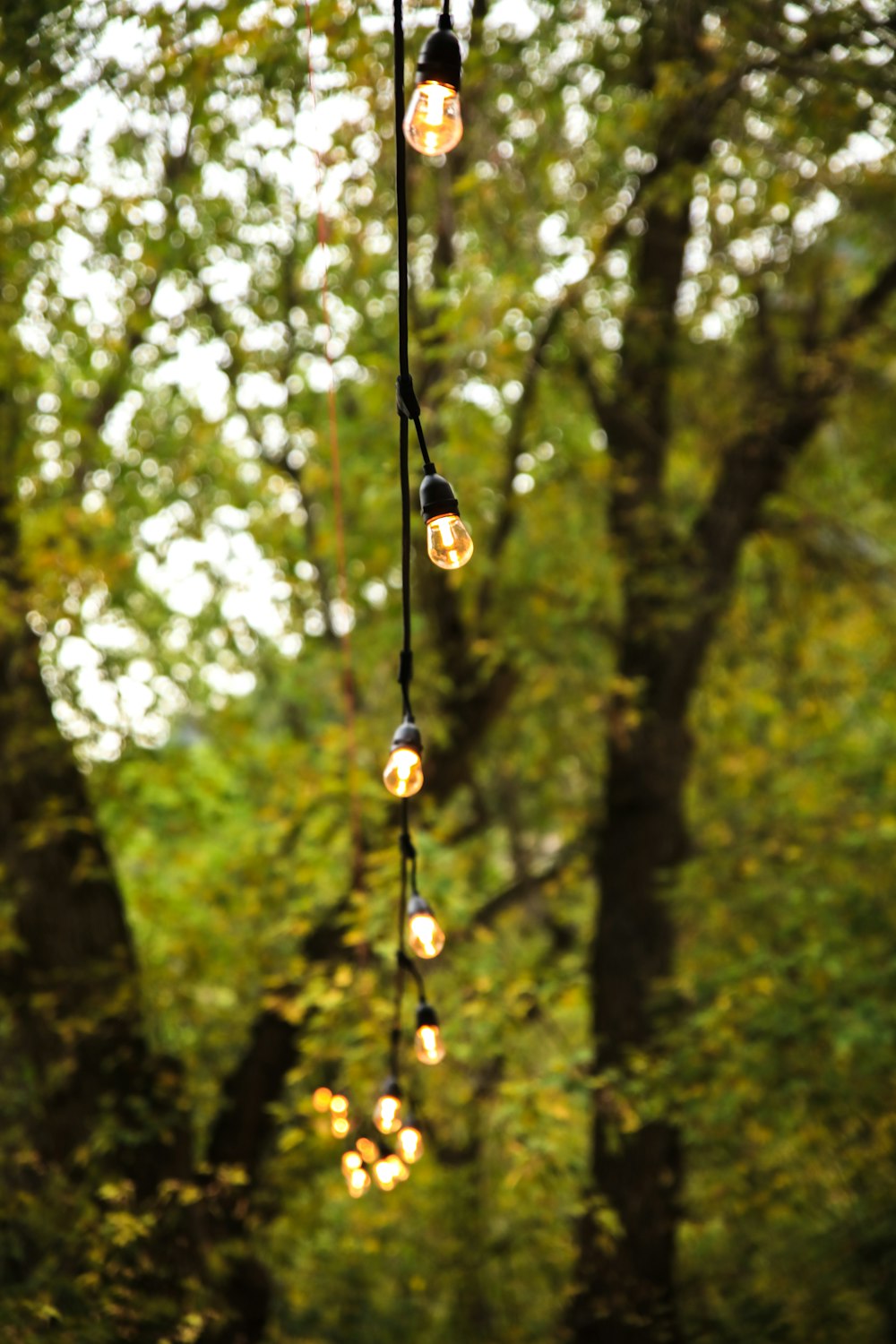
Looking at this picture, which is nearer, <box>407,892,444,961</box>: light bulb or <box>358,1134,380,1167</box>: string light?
<box>407,892,444,961</box>: light bulb

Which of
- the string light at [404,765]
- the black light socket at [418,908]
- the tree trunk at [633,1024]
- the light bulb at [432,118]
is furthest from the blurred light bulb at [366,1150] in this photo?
the light bulb at [432,118]

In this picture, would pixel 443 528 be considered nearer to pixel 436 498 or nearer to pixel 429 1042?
pixel 436 498

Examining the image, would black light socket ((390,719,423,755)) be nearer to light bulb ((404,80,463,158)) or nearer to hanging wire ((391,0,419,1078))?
hanging wire ((391,0,419,1078))

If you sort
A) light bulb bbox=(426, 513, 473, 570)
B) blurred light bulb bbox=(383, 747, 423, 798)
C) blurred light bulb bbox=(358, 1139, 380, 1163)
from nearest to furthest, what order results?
light bulb bbox=(426, 513, 473, 570) → blurred light bulb bbox=(383, 747, 423, 798) → blurred light bulb bbox=(358, 1139, 380, 1163)

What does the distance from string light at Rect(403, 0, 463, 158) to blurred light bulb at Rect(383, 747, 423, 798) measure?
115cm

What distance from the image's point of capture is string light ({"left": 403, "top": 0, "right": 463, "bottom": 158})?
1803mm

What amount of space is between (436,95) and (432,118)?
39 millimetres

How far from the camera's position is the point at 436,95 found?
185cm

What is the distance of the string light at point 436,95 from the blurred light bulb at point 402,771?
115 cm

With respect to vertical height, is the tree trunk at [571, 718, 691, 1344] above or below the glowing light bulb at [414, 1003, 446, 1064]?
below

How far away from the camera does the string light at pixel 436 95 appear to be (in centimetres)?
180

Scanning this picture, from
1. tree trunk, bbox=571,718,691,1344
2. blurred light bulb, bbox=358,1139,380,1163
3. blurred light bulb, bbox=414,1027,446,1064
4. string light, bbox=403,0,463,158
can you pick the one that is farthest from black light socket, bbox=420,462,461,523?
tree trunk, bbox=571,718,691,1344

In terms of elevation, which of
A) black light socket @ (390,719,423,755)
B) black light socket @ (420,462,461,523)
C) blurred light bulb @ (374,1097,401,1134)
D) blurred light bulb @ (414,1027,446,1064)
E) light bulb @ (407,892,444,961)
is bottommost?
blurred light bulb @ (374,1097,401,1134)

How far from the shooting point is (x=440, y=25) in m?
1.81
